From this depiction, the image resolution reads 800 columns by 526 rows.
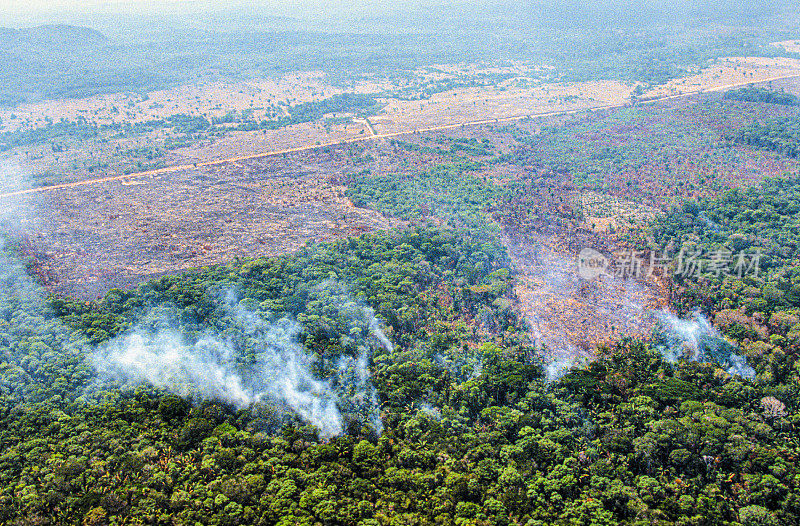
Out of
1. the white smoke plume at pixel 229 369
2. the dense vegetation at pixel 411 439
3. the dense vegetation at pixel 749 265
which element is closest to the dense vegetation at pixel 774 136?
the dense vegetation at pixel 749 265

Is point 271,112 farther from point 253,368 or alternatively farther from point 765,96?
point 765,96

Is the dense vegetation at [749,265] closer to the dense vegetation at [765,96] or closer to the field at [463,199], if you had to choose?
the field at [463,199]

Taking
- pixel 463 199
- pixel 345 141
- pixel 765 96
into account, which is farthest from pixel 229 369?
pixel 765 96

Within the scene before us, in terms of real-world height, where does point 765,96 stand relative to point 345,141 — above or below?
above

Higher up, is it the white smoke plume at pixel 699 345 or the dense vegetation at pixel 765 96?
the dense vegetation at pixel 765 96

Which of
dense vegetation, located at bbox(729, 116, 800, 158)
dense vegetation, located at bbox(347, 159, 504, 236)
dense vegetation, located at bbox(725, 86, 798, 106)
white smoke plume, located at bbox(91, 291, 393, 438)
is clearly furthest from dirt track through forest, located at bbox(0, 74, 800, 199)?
white smoke plume, located at bbox(91, 291, 393, 438)

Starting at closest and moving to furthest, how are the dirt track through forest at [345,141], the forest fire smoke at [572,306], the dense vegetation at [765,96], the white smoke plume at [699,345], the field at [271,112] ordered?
the white smoke plume at [699,345]
the forest fire smoke at [572,306]
the dirt track through forest at [345,141]
the field at [271,112]
the dense vegetation at [765,96]

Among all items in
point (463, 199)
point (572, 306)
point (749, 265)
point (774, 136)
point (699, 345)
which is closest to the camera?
point (699, 345)

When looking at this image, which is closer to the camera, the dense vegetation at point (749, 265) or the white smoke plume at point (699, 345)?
the white smoke plume at point (699, 345)

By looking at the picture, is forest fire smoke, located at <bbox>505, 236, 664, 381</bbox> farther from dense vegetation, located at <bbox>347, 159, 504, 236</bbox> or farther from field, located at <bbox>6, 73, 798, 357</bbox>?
dense vegetation, located at <bbox>347, 159, 504, 236</bbox>

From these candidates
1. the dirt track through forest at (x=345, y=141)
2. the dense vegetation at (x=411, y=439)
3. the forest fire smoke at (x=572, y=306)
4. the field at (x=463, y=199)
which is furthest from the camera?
the dirt track through forest at (x=345, y=141)
